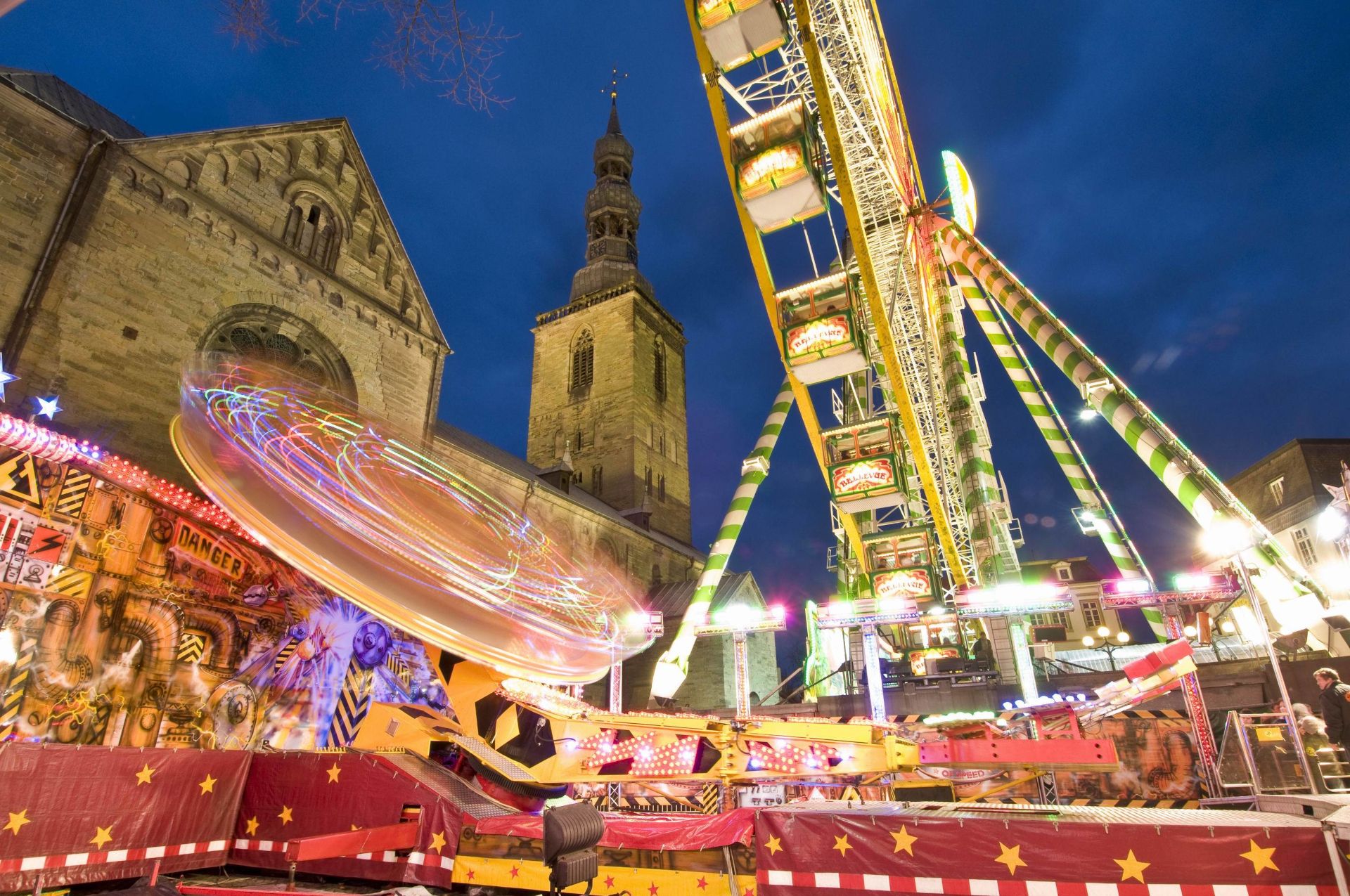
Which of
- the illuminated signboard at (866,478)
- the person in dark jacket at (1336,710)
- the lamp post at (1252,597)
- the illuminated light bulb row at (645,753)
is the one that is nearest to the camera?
the illuminated light bulb row at (645,753)

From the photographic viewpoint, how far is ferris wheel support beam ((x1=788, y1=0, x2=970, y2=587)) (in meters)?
14.4

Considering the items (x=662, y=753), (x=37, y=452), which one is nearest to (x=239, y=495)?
(x=37, y=452)

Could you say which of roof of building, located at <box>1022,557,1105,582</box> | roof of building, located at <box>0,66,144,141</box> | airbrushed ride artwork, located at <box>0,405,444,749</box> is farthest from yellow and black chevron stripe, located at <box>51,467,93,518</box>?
roof of building, located at <box>1022,557,1105,582</box>

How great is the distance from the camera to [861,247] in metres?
16.6

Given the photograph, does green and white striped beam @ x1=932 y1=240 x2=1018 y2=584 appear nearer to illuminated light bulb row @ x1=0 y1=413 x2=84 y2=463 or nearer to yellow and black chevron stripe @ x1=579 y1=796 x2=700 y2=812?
yellow and black chevron stripe @ x1=579 y1=796 x2=700 y2=812

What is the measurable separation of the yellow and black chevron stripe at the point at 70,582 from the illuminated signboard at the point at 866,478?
18.6 metres

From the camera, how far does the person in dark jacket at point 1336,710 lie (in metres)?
7.07

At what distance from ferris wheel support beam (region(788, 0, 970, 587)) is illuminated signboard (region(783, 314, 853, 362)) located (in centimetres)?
131

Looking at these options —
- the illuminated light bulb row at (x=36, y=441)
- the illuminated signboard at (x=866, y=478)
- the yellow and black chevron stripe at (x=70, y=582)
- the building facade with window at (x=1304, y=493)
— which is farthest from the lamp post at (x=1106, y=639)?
the illuminated light bulb row at (x=36, y=441)

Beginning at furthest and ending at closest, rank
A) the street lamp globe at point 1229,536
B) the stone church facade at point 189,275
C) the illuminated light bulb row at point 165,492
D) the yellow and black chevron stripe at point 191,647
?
the stone church facade at point 189,275 < the yellow and black chevron stripe at point 191,647 < the illuminated light bulb row at point 165,492 < the street lamp globe at point 1229,536

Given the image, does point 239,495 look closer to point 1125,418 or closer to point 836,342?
point 836,342

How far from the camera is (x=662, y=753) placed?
6.45 metres

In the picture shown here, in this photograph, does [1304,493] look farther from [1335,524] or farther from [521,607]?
[521,607]

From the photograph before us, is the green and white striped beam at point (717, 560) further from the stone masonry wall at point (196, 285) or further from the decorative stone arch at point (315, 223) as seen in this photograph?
the decorative stone arch at point (315, 223)
